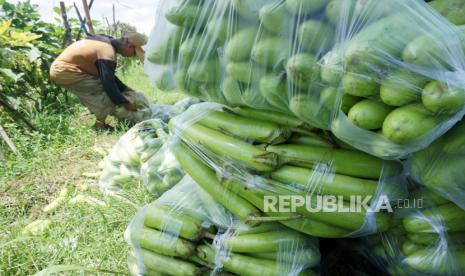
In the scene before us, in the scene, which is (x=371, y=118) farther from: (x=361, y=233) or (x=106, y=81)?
(x=106, y=81)

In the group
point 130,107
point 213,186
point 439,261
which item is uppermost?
point 439,261

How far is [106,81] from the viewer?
545 cm

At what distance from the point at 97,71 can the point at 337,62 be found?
16.9 ft

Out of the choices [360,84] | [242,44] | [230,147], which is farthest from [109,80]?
[360,84]

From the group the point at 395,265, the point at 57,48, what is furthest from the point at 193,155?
the point at 57,48

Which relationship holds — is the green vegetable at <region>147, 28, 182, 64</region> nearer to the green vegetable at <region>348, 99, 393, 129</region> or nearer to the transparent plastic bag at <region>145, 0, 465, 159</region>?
the transparent plastic bag at <region>145, 0, 465, 159</region>

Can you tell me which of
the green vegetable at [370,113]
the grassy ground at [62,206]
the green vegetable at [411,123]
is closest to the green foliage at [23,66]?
the grassy ground at [62,206]

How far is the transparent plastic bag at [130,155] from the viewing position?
2984mm

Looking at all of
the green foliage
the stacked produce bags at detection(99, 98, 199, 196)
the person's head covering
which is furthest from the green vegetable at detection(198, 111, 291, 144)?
the green foliage

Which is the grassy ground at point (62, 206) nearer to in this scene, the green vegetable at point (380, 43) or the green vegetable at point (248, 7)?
the green vegetable at point (248, 7)

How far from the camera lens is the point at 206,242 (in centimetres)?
164

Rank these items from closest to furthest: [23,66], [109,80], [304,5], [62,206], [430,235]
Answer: [304,5] → [430,235] → [62,206] → [109,80] → [23,66]

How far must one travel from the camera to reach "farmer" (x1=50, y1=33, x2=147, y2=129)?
5.52m

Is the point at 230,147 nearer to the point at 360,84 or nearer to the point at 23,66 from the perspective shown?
the point at 360,84
